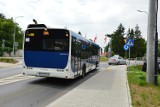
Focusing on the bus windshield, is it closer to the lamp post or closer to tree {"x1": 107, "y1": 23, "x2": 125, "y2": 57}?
the lamp post

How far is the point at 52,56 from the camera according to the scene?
46.7 feet

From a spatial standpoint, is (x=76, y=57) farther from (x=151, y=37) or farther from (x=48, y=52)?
(x=151, y=37)

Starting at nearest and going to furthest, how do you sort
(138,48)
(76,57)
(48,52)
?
(48,52)
(76,57)
(138,48)

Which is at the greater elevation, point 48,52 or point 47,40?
point 47,40

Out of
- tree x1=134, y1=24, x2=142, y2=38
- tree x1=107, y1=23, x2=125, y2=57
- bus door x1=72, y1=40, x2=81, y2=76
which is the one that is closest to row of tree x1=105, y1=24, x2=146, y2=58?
tree x1=107, y1=23, x2=125, y2=57

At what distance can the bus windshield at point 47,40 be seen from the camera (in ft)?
46.9

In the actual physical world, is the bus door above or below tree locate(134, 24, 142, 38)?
below

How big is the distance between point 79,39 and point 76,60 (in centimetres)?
148

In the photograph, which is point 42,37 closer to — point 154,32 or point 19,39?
point 154,32

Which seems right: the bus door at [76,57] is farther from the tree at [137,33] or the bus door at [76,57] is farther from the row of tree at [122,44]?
→ the tree at [137,33]

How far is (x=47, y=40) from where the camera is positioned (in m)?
14.5

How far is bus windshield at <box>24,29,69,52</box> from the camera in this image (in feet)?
46.9

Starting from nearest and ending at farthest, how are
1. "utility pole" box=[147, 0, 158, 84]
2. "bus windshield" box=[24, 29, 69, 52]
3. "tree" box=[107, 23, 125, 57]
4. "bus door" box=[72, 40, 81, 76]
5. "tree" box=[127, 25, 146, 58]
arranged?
"bus windshield" box=[24, 29, 69, 52], "bus door" box=[72, 40, 81, 76], "utility pole" box=[147, 0, 158, 84], "tree" box=[107, 23, 125, 57], "tree" box=[127, 25, 146, 58]

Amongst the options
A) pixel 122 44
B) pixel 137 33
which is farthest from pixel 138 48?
pixel 137 33
